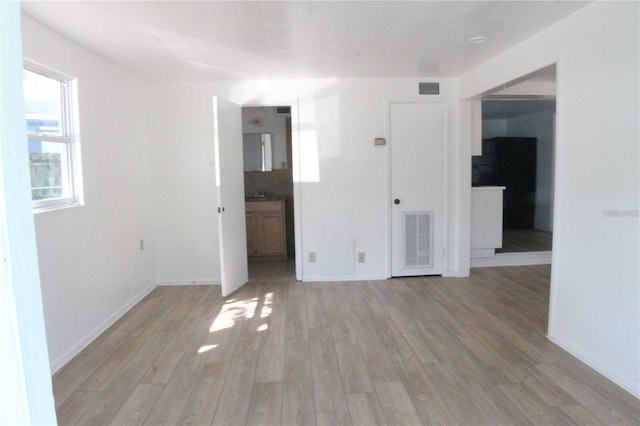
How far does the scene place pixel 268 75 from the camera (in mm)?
4137

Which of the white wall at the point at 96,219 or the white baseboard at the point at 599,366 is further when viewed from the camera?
the white wall at the point at 96,219

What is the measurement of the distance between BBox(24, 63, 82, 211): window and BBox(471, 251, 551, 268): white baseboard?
180 inches

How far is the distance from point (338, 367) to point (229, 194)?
90.3 inches

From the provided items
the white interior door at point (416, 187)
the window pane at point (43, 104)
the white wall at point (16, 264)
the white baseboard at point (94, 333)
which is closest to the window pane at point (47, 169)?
the window pane at point (43, 104)

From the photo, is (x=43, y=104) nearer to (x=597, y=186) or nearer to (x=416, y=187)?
(x=416, y=187)

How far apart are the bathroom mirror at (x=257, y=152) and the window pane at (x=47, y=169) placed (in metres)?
3.23

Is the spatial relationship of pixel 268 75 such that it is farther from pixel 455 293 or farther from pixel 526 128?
pixel 526 128

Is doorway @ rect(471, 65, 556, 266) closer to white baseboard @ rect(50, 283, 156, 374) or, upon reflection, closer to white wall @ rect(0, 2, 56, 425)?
white baseboard @ rect(50, 283, 156, 374)

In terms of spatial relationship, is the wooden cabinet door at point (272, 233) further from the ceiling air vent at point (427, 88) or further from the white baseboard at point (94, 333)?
the ceiling air vent at point (427, 88)

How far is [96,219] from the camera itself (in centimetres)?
A: 326

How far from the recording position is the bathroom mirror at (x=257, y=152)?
6020 millimetres

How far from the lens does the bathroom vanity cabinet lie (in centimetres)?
542

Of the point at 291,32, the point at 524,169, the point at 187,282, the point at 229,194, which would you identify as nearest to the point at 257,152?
the point at 229,194

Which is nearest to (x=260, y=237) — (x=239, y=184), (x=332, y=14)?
(x=239, y=184)
